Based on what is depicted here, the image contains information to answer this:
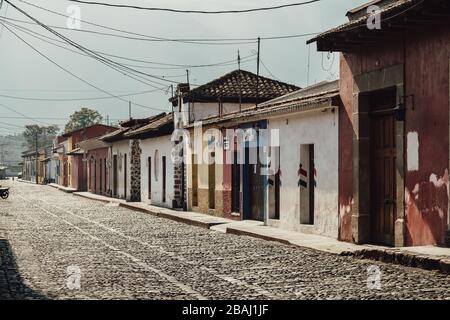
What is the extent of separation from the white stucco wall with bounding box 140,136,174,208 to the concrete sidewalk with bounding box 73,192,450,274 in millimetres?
5847

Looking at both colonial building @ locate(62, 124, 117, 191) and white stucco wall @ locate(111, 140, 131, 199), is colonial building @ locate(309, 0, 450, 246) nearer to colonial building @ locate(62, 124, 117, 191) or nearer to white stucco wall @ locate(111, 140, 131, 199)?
white stucco wall @ locate(111, 140, 131, 199)

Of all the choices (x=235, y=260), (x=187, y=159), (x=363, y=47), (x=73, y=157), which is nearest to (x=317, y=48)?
(x=363, y=47)

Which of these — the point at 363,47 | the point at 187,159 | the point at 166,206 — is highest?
the point at 363,47

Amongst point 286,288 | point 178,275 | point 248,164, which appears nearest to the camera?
point 286,288

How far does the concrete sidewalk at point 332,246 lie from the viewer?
34.0ft

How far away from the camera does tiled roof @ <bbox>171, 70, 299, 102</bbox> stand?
2912cm

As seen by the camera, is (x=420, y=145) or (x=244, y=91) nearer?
(x=420, y=145)

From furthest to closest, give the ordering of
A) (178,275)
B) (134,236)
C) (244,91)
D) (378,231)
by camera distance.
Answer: (244,91)
(134,236)
(378,231)
(178,275)

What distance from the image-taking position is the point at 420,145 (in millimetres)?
12383

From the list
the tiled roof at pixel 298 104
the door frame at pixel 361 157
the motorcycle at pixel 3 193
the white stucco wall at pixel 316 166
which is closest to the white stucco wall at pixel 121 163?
the motorcycle at pixel 3 193

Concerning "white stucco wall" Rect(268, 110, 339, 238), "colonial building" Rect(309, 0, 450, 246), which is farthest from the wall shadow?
"white stucco wall" Rect(268, 110, 339, 238)

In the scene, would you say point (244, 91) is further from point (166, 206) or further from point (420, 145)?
point (420, 145)

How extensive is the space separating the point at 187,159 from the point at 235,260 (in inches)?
633

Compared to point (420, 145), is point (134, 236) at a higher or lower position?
lower
